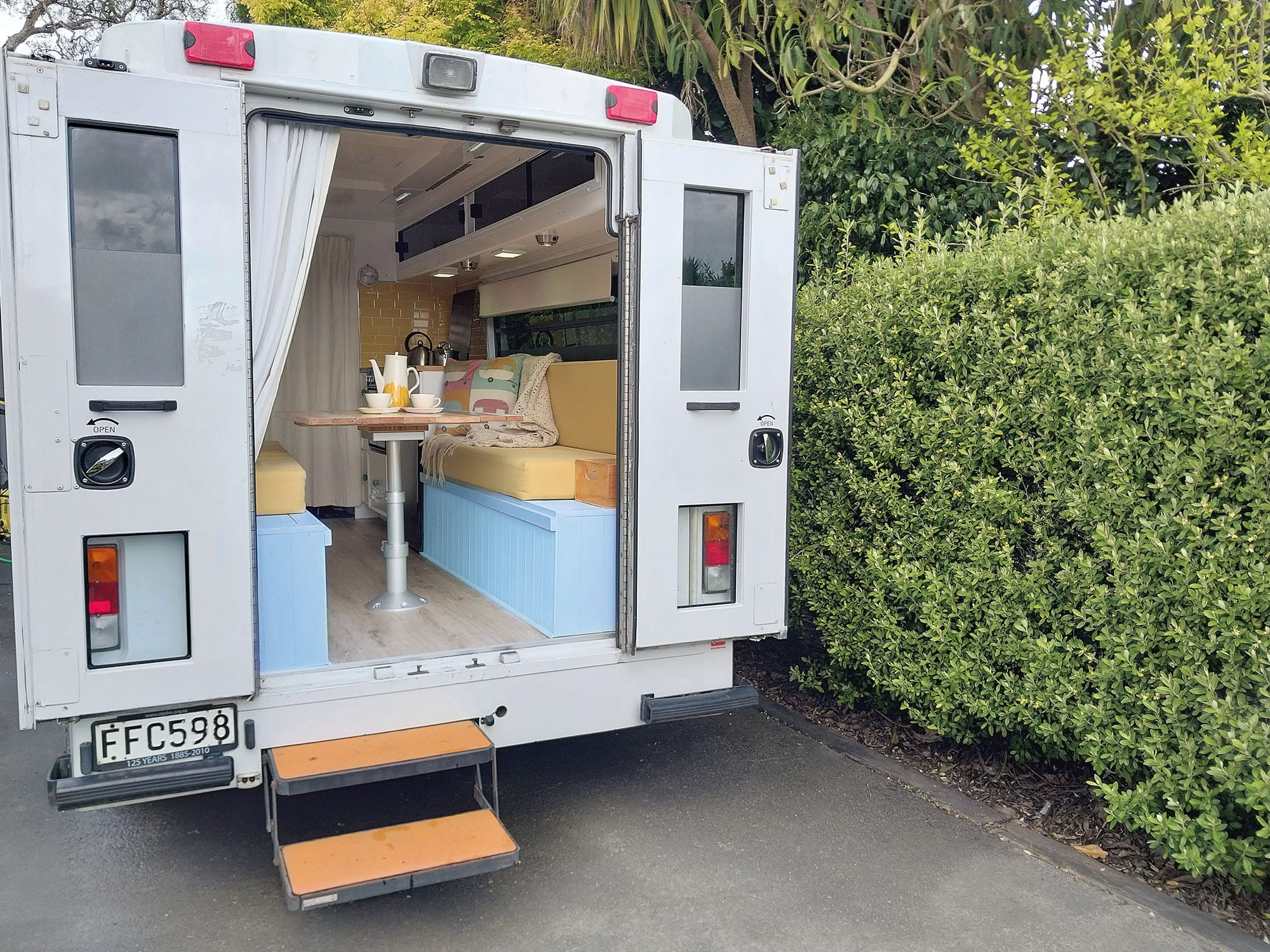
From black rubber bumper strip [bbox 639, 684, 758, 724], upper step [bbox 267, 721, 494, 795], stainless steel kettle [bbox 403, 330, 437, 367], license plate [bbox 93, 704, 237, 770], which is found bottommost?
black rubber bumper strip [bbox 639, 684, 758, 724]

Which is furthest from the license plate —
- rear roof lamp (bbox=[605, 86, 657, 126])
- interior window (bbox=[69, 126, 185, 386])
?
rear roof lamp (bbox=[605, 86, 657, 126])

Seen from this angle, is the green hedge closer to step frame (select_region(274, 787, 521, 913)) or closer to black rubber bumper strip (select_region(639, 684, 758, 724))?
black rubber bumper strip (select_region(639, 684, 758, 724))

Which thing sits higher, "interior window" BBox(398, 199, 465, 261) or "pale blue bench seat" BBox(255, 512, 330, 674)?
"interior window" BBox(398, 199, 465, 261)

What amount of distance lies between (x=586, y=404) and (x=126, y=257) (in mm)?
3043

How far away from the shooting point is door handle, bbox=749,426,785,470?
352cm

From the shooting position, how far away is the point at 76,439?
8.46 feet

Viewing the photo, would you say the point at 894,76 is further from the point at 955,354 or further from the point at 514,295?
the point at 955,354

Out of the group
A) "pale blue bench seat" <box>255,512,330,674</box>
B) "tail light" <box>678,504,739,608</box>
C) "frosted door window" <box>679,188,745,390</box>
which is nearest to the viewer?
"pale blue bench seat" <box>255,512,330,674</box>

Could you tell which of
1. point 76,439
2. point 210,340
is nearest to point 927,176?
point 210,340

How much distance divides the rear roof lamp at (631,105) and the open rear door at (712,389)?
120 millimetres

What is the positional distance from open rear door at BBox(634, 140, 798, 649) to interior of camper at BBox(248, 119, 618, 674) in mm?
349

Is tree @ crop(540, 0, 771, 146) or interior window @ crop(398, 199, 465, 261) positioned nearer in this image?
tree @ crop(540, 0, 771, 146)

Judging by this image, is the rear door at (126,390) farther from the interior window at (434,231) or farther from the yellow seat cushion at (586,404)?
the interior window at (434,231)

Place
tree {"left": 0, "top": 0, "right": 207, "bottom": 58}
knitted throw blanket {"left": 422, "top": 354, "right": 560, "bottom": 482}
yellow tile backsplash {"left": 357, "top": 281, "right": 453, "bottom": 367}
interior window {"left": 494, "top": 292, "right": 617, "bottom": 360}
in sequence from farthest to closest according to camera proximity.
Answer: tree {"left": 0, "top": 0, "right": 207, "bottom": 58} < yellow tile backsplash {"left": 357, "top": 281, "right": 453, "bottom": 367} < interior window {"left": 494, "top": 292, "right": 617, "bottom": 360} < knitted throw blanket {"left": 422, "top": 354, "right": 560, "bottom": 482}
